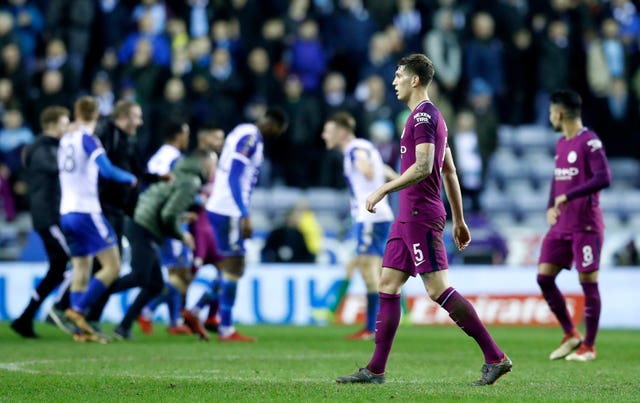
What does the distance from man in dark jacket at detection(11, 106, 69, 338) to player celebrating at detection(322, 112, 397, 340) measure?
10.6 feet

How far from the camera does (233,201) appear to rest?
13.4 metres

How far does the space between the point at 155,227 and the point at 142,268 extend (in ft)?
1.59

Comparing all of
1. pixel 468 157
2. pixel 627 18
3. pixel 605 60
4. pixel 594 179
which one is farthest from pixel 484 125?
pixel 594 179

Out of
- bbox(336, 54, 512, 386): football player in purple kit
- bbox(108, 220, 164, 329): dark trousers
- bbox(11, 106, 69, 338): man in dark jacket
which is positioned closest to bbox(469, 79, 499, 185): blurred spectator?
bbox(108, 220, 164, 329): dark trousers

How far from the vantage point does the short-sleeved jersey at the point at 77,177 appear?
1263 cm

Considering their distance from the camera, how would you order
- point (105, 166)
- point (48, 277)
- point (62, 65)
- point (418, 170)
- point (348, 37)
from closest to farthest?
point (418, 170)
point (105, 166)
point (48, 277)
point (62, 65)
point (348, 37)

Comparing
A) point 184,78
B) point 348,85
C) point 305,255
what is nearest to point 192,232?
point 305,255

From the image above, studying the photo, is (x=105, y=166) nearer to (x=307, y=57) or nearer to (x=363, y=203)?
(x=363, y=203)

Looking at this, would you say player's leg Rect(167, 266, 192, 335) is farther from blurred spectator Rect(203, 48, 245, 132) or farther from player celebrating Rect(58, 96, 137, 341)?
blurred spectator Rect(203, 48, 245, 132)

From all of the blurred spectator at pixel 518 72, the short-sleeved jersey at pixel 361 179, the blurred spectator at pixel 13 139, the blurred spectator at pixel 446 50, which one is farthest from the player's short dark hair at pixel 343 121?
the blurred spectator at pixel 518 72

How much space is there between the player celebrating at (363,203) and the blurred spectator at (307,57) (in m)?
7.25

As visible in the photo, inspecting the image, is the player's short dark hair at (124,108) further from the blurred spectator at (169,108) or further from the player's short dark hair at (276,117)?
the blurred spectator at (169,108)

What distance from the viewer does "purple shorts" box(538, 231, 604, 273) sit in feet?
37.3

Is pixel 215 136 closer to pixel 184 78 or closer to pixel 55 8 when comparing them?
pixel 184 78
